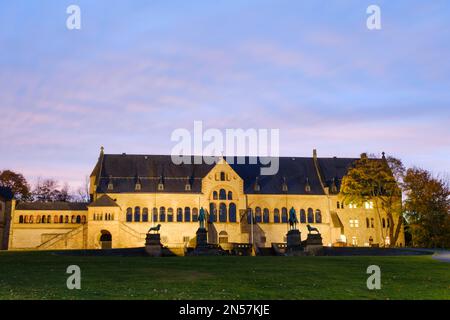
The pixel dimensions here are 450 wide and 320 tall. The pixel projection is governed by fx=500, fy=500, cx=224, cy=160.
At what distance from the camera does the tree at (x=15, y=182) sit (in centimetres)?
9506

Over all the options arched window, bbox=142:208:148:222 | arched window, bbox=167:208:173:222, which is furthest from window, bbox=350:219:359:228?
arched window, bbox=142:208:148:222

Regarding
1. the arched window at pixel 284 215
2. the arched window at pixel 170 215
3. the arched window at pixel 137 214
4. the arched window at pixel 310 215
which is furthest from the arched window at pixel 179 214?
the arched window at pixel 310 215

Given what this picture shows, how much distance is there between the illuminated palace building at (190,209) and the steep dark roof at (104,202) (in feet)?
0.46

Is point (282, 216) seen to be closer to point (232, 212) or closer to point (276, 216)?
point (276, 216)

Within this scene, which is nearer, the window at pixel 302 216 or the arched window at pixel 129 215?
the arched window at pixel 129 215

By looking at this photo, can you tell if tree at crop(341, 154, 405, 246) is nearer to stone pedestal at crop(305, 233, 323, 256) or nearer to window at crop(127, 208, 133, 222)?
stone pedestal at crop(305, 233, 323, 256)

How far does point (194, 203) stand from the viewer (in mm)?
75312

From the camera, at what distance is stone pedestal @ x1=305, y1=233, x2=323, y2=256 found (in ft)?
160

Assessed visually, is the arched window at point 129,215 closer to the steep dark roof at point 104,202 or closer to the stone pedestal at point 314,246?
the steep dark roof at point 104,202

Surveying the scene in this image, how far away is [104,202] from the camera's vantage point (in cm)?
7031

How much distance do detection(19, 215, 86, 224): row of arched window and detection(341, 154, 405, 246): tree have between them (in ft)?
128

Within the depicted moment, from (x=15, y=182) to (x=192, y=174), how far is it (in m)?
39.3

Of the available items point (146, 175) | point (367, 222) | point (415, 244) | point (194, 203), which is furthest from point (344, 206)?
point (146, 175)
